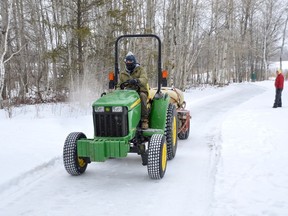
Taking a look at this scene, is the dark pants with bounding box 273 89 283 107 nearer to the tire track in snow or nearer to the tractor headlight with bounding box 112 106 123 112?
the tire track in snow

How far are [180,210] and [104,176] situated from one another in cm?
178

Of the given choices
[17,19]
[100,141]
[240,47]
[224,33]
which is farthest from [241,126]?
[240,47]

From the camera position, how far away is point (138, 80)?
586 centimetres

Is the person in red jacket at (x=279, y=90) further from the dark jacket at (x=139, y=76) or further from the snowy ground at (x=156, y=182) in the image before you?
the dark jacket at (x=139, y=76)

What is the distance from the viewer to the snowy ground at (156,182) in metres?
4.23

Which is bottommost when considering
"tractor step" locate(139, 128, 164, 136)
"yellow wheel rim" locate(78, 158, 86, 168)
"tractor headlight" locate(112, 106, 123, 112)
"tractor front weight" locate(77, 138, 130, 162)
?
"yellow wheel rim" locate(78, 158, 86, 168)

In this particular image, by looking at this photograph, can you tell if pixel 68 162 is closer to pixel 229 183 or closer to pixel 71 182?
pixel 71 182

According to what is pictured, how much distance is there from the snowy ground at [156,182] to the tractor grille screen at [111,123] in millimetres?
771

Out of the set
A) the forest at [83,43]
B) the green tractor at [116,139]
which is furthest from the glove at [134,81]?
the forest at [83,43]

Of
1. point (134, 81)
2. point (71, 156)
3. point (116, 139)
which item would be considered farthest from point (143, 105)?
point (71, 156)

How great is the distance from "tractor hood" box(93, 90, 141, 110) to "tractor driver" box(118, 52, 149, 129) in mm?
157

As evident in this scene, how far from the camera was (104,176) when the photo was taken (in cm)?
559

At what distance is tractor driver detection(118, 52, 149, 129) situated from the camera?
19.2 feet

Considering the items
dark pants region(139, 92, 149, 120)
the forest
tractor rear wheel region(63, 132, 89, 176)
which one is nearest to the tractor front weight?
tractor rear wheel region(63, 132, 89, 176)
